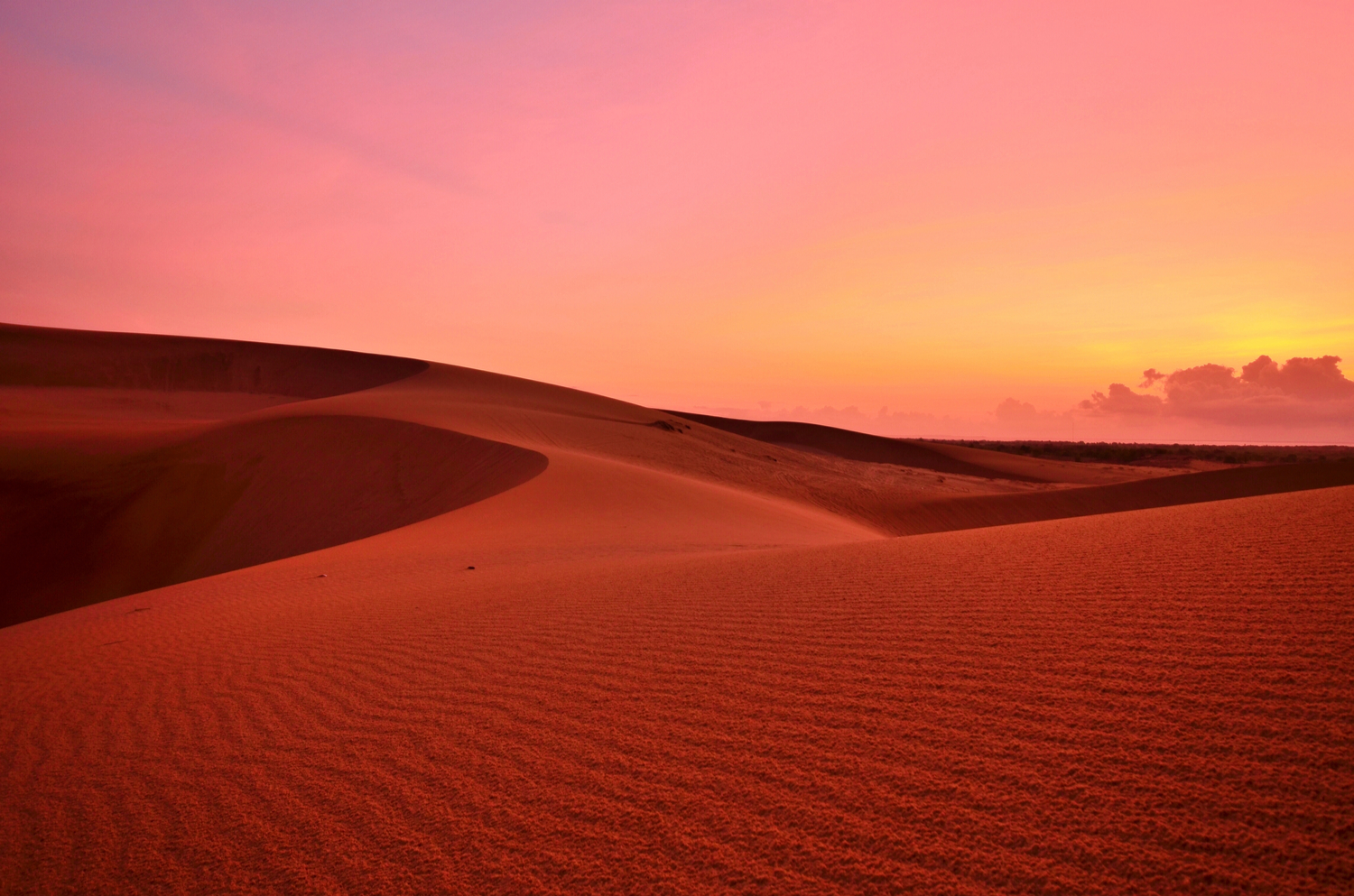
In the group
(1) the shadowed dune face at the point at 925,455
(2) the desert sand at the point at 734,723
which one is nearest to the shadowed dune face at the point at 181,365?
(1) the shadowed dune face at the point at 925,455

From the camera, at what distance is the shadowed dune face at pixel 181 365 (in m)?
54.1

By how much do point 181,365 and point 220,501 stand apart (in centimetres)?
4544

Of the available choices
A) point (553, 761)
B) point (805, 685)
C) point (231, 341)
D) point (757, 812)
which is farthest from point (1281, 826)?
point (231, 341)

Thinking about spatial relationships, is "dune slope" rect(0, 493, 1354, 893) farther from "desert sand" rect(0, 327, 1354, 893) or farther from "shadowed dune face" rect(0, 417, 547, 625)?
"shadowed dune face" rect(0, 417, 547, 625)

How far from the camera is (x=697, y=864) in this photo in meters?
2.57

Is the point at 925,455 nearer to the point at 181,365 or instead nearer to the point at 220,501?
the point at 220,501

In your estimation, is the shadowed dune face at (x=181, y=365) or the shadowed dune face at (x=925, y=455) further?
the shadowed dune face at (x=181, y=365)

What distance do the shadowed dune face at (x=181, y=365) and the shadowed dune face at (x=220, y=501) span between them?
35832 millimetres

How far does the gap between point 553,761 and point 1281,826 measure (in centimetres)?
272

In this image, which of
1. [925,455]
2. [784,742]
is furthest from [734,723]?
[925,455]

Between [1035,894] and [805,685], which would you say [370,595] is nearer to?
[805,685]

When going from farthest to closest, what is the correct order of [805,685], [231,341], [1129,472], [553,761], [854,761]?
1. [231,341]
2. [1129,472]
3. [805,685]
4. [553,761]
5. [854,761]

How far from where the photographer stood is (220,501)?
74.0ft

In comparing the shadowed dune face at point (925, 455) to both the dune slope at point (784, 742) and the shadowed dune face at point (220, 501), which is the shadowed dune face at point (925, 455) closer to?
the shadowed dune face at point (220, 501)
